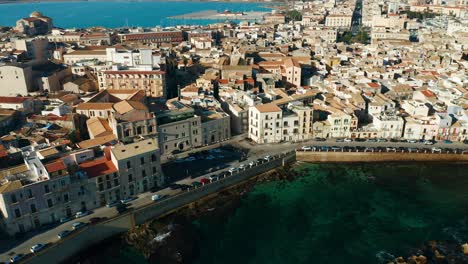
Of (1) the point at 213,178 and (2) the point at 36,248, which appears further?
(1) the point at 213,178

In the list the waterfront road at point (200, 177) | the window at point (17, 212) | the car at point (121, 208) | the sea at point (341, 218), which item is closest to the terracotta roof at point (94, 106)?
the waterfront road at point (200, 177)

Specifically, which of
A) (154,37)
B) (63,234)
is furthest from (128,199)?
(154,37)

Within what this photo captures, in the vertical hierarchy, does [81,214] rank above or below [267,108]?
below

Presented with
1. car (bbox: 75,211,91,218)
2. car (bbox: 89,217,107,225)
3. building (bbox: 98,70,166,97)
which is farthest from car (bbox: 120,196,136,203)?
building (bbox: 98,70,166,97)

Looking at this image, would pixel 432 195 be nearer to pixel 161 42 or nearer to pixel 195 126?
pixel 195 126

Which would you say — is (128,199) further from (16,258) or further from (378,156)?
(378,156)

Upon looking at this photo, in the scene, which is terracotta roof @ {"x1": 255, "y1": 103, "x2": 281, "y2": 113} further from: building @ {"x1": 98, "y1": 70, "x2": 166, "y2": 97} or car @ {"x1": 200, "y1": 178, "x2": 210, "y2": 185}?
building @ {"x1": 98, "y1": 70, "x2": 166, "y2": 97}

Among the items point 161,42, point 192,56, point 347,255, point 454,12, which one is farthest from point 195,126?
point 454,12
